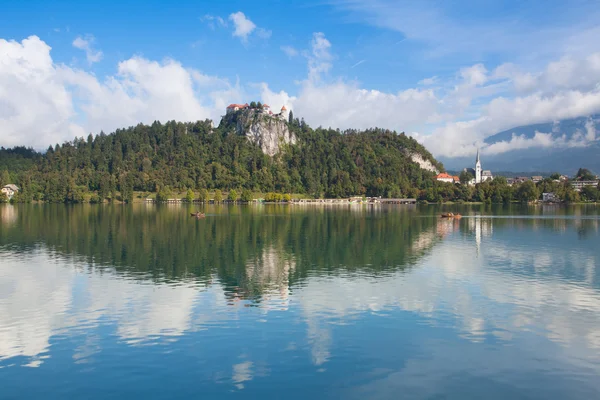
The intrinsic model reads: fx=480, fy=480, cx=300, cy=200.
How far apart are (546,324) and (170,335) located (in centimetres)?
1858

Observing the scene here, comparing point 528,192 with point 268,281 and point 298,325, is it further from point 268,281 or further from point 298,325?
point 298,325

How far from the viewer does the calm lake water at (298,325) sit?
17172mm

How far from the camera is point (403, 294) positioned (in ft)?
99.5

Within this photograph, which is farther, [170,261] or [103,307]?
[170,261]

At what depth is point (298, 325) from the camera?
→ 23641mm

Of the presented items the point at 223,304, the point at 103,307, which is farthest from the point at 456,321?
the point at 103,307

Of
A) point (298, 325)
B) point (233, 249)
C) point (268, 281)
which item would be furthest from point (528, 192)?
point (298, 325)

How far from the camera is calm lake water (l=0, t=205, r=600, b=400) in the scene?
17172mm

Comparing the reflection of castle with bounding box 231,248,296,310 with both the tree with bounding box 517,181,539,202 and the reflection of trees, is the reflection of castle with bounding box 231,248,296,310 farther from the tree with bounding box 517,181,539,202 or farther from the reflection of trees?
the tree with bounding box 517,181,539,202

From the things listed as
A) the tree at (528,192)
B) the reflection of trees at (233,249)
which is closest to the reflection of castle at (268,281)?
the reflection of trees at (233,249)

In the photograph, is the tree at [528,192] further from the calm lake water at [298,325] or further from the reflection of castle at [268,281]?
the reflection of castle at [268,281]

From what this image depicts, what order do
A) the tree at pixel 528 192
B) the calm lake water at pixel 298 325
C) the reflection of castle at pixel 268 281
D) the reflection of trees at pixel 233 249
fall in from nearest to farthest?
the calm lake water at pixel 298 325
the reflection of castle at pixel 268 281
the reflection of trees at pixel 233 249
the tree at pixel 528 192

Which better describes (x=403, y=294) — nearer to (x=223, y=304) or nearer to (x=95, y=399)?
(x=223, y=304)

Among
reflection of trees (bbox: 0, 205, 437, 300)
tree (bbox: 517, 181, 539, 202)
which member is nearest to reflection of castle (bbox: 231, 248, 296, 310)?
reflection of trees (bbox: 0, 205, 437, 300)
